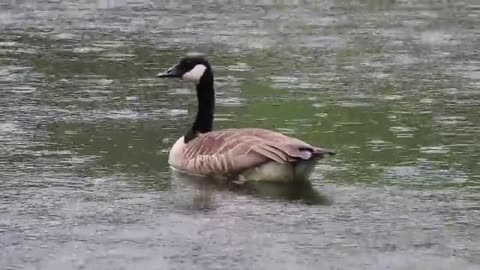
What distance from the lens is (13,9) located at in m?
21.1

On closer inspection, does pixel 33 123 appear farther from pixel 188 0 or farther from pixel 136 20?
pixel 188 0

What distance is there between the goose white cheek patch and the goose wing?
51 cm

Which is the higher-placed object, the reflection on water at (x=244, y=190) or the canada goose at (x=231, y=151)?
the canada goose at (x=231, y=151)

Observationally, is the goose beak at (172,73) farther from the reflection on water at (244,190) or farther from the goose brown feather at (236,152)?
the reflection on water at (244,190)

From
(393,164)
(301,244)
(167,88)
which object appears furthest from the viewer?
(167,88)

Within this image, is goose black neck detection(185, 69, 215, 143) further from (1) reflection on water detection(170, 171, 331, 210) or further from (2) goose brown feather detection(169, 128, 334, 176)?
(1) reflection on water detection(170, 171, 331, 210)

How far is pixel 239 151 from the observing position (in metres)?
9.46

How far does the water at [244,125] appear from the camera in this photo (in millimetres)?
7785

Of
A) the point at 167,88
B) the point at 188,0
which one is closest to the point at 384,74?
the point at 167,88

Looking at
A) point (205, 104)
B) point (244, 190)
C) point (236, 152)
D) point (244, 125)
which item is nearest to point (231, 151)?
point (236, 152)

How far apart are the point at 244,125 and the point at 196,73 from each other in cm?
151

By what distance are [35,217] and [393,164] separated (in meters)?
3.08

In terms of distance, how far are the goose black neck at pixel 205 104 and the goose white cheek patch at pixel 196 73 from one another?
0.10 feet

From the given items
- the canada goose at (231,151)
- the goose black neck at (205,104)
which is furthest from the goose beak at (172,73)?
the goose black neck at (205,104)
